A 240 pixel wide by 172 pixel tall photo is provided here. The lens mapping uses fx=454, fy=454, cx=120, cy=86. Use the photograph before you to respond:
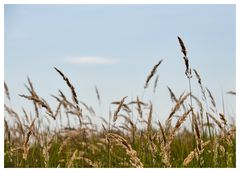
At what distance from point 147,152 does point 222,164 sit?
1.36 feet

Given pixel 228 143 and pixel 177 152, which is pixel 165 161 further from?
pixel 177 152

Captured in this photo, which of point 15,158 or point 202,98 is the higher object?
point 202,98

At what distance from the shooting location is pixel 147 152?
2545 millimetres
